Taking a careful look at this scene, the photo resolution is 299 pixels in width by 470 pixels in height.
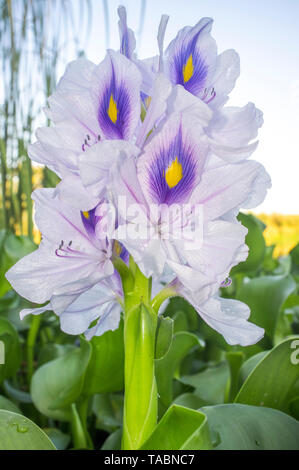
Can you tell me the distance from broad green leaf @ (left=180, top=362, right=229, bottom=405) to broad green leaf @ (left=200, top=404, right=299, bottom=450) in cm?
36

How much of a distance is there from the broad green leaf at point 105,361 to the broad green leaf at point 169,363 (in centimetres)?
7

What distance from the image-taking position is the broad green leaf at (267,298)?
89cm

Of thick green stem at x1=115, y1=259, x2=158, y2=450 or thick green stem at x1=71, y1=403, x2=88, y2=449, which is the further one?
thick green stem at x1=71, y1=403, x2=88, y2=449

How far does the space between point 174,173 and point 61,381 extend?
1.38 feet

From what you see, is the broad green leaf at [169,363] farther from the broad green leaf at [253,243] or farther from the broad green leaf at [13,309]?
the broad green leaf at [13,309]

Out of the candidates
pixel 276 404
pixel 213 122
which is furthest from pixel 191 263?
pixel 276 404

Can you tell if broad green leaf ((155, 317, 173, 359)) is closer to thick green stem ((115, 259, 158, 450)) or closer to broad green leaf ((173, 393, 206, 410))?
thick green stem ((115, 259, 158, 450))

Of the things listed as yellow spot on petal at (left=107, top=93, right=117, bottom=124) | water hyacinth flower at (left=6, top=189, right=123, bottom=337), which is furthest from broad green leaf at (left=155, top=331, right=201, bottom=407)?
yellow spot on petal at (left=107, top=93, right=117, bottom=124)

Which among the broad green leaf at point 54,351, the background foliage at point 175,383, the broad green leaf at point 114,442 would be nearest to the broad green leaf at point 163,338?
the background foliage at point 175,383

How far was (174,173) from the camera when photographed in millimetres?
399

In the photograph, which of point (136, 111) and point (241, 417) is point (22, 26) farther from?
point (241, 417)

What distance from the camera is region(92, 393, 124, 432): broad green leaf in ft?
2.62

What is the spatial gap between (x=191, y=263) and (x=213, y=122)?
0.43 ft
